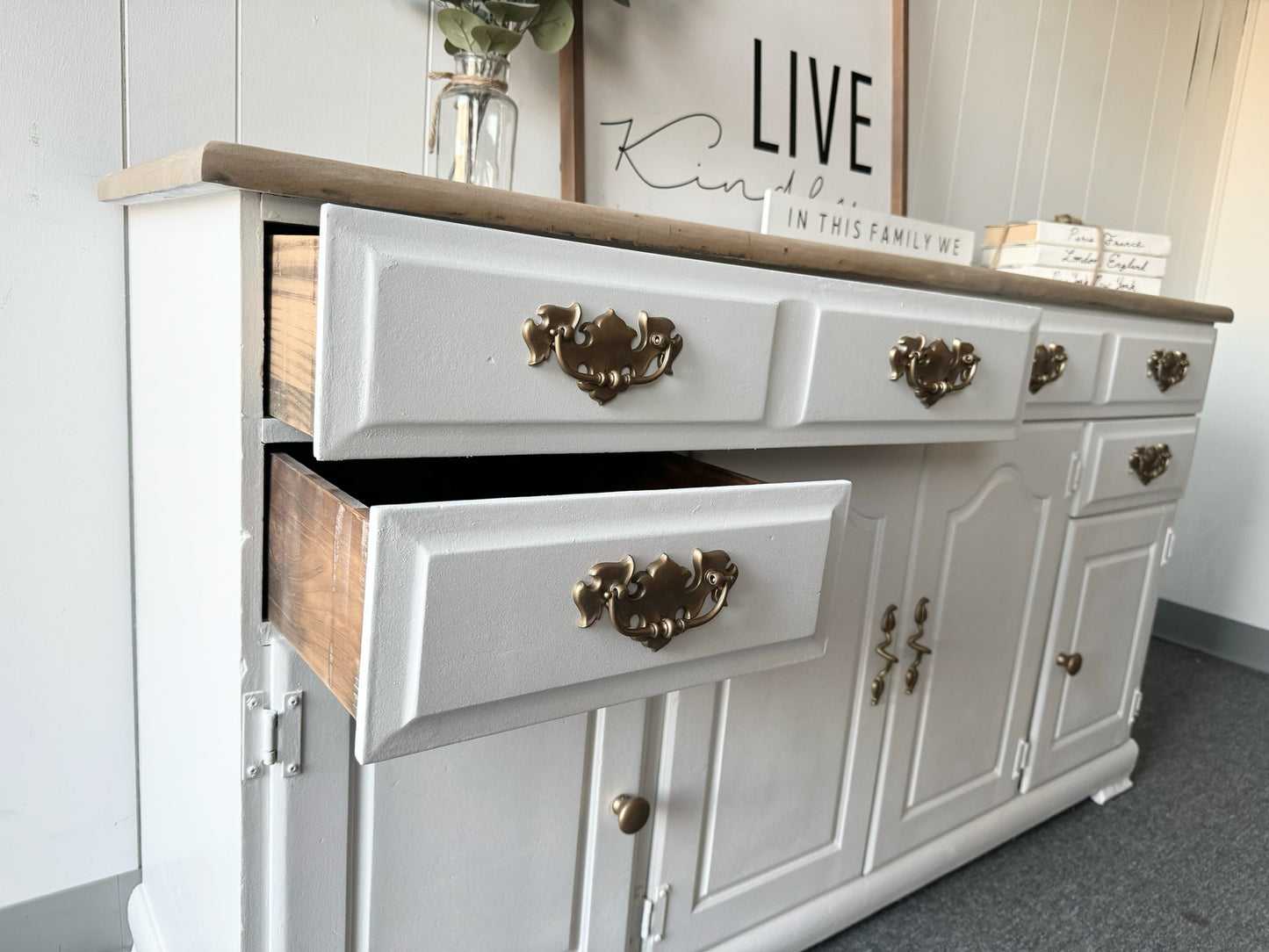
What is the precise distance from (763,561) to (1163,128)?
1.92m

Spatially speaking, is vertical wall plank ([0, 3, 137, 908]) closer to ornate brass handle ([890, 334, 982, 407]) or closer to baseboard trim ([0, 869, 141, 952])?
baseboard trim ([0, 869, 141, 952])

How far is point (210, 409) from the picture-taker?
625 mm

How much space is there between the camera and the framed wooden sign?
108 centimetres

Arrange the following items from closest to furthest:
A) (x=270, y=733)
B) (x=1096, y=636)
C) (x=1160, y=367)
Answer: (x=270, y=733), (x=1160, y=367), (x=1096, y=636)

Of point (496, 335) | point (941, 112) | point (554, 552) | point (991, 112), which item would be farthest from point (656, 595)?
point (991, 112)

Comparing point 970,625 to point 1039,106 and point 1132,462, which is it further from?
point 1039,106

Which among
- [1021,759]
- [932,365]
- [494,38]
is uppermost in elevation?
[494,38]

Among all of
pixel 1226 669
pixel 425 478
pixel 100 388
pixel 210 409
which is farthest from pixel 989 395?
pixel 1226 669

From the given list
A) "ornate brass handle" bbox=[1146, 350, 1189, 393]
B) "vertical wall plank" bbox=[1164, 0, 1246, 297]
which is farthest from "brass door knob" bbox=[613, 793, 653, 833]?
"vertical wall plank" bbox=[1164, 0, 1246, 297]

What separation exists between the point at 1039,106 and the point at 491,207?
4.86 feet

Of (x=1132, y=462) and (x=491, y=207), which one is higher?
(x=491, y=207)

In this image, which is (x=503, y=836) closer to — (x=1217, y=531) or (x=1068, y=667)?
(x=1068, y=667)

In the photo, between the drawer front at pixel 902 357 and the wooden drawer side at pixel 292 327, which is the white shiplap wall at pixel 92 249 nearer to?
the wooden drawer side at pixel 292 327

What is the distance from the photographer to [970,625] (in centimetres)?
113
